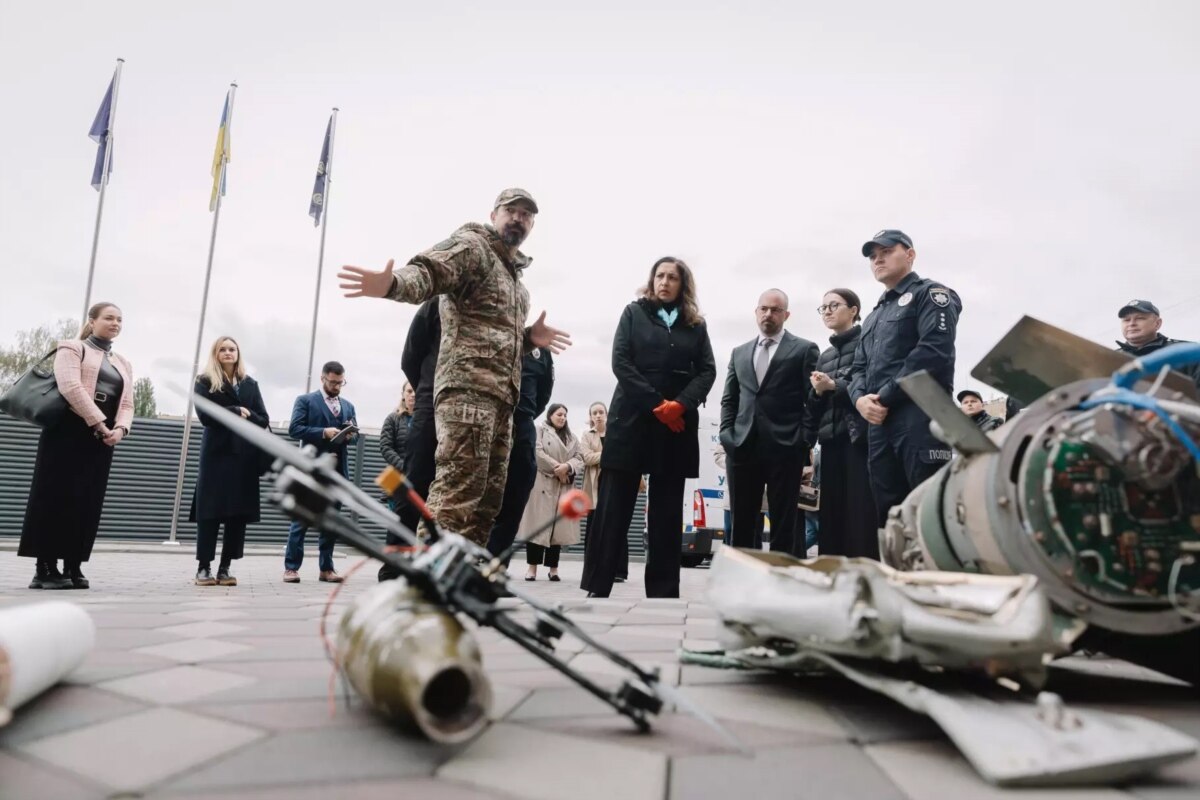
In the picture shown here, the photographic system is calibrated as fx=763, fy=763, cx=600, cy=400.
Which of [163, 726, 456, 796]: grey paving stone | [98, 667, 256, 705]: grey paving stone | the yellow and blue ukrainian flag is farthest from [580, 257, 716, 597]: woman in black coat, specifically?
the yellow and blue ukrainian flag

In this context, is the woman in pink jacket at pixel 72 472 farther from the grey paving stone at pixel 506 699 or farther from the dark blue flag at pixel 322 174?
the dark blue flag at pixel 322 174

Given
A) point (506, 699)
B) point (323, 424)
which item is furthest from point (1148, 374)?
point (323, 424)

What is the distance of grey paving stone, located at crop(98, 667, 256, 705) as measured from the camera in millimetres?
1615

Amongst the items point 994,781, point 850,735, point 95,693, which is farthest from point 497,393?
point 994,781

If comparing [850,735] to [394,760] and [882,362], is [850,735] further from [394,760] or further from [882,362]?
[882,362]

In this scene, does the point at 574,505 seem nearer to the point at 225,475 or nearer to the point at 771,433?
the point at 771,433

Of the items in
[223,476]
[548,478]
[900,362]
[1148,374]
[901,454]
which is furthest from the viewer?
[548,478]

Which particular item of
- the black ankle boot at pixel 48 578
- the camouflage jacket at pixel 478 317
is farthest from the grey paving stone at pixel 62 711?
the black ankle boot at pixel 48 578

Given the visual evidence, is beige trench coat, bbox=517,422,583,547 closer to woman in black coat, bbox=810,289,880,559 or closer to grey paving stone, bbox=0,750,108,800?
woman in black coat, bbox=810,289,880,559

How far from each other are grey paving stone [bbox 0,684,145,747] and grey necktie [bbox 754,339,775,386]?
3609mm

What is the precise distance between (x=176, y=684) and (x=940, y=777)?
159 cm

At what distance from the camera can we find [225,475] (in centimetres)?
489

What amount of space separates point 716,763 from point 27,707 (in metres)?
1.30

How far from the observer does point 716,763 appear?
1.26 metres
